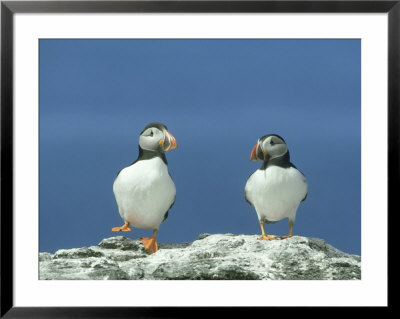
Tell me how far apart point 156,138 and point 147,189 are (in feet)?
0.82

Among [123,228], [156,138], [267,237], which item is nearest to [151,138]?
[156,138]

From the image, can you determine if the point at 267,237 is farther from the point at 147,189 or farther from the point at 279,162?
the point at 147,189

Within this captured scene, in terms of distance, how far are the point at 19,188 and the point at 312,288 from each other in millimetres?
1290

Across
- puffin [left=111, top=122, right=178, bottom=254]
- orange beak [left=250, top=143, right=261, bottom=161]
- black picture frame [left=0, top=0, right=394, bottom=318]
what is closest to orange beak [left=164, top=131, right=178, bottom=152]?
puffin [left=111, top=122, right=178, bottom=254]

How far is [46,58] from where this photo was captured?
8.25ft

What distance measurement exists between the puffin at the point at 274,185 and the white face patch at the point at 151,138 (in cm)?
41

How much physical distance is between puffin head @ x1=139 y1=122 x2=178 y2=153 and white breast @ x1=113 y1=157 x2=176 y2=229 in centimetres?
7

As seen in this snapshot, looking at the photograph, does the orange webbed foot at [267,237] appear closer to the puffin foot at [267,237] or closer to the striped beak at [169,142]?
the puffin foot at [267,237]

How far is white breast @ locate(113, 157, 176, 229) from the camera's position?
261 centimetres

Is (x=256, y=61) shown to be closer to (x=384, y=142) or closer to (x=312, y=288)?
(x=384, y=142)

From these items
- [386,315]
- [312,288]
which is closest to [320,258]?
[312,288]

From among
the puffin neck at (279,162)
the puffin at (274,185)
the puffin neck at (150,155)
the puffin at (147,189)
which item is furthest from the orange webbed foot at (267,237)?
the puffin neck at (150,155)

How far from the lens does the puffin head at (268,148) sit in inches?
101

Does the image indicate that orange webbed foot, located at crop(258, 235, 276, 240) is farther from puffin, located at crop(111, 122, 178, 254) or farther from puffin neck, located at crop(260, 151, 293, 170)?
puffin, located at crop(111, 122, 178, 254)
